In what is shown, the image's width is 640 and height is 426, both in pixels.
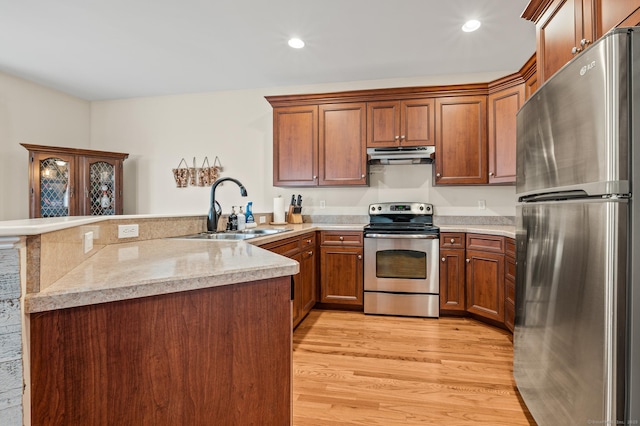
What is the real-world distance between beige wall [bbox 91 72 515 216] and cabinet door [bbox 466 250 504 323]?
0.79 metres

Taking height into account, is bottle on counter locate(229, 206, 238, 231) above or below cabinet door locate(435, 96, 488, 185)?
below

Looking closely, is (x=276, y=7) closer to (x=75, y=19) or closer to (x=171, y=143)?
(x=75, y=19)

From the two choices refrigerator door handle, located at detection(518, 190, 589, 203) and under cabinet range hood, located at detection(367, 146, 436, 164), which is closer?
refrigerator door handle, located at detection(518, 190, 589, 203)

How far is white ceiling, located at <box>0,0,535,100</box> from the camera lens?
2.41m

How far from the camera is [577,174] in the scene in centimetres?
116

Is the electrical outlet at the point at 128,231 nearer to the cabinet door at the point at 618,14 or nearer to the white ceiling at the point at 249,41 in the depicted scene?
the white ceiling at the point at 249,41

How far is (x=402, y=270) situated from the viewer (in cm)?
310

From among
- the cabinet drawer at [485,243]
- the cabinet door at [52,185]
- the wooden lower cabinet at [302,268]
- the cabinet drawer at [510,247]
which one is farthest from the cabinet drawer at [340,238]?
the cabinet door at [52,185]

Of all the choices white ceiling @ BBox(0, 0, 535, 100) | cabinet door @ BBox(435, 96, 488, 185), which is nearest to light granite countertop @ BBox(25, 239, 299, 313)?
white ceiling @ BBox(0, 0, 535, 100)

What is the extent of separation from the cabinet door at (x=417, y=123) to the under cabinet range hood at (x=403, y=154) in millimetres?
61

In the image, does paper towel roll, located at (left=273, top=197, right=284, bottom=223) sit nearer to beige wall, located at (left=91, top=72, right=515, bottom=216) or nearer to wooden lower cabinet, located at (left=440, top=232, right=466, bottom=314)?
beige wall, located at (left=91, top=72, right=515, bottom=216)

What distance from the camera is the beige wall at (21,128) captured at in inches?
139

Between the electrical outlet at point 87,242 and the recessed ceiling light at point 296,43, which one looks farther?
the recessed ceiling light at point 296,43

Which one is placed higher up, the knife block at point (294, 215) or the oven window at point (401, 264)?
the knife block at point (294, 215)
